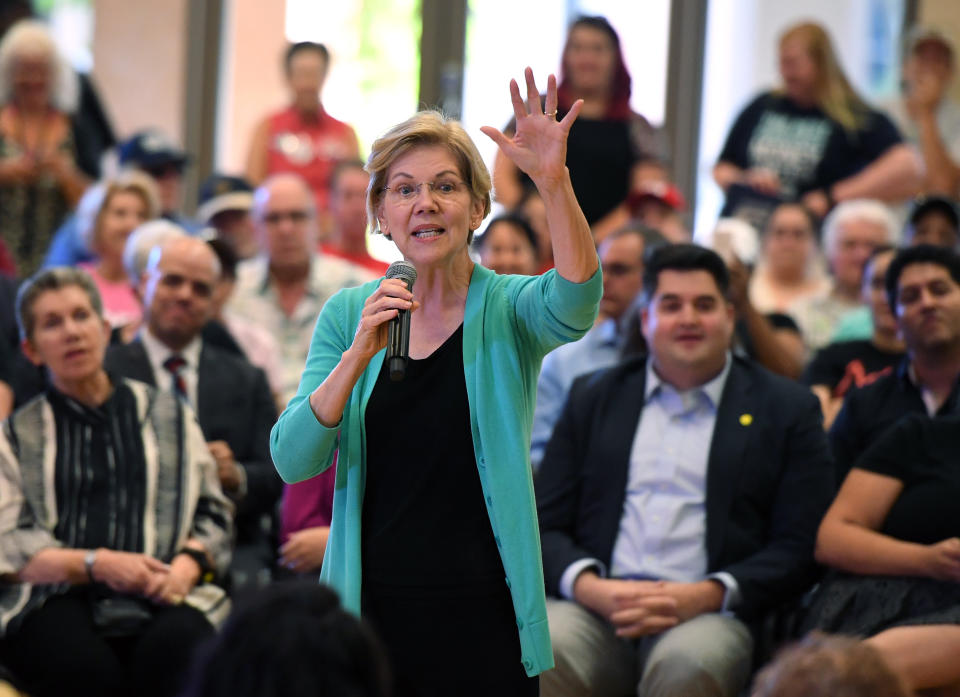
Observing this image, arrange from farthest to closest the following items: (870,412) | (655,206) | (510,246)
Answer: (655,206), (510,246), (870,412)

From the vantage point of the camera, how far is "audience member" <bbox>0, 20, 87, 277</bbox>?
5297 mm

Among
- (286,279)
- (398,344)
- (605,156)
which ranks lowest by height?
(398,344)

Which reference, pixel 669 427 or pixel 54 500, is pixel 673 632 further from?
pixel 54 500

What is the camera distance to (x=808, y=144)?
560cm

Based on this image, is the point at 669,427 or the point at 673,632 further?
the point at 669,427

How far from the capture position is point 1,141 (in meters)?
5.32

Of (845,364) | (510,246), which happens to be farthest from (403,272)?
(510,246)

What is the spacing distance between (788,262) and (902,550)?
2.43 metres

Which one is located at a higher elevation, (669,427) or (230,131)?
(230,131)

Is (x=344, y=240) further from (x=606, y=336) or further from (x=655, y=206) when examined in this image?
(x=606, y=336)

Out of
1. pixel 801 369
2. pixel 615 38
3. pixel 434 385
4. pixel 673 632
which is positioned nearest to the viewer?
pixel 434 385

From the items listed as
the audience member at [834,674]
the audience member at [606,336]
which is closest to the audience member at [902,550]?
the audience member at [606,336]

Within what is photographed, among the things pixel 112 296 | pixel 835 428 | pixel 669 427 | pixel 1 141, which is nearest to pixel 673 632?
pixel 669 427

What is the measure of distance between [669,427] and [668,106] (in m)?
4.48
